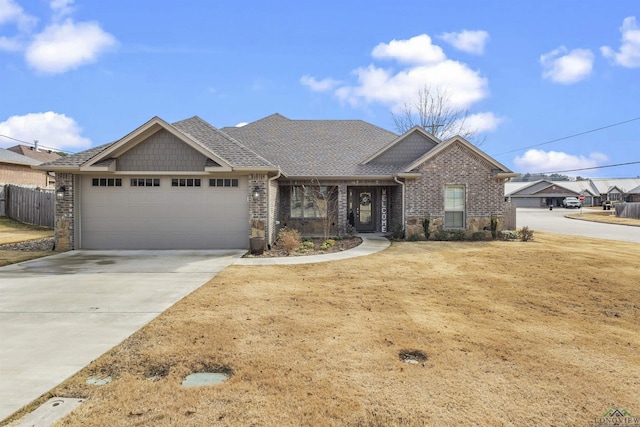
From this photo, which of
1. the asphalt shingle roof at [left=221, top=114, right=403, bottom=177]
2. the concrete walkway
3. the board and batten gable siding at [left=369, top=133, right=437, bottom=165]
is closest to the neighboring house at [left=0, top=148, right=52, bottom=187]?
the asphalt shingle roof at [left=221, top=114, right=403, bottom=177]

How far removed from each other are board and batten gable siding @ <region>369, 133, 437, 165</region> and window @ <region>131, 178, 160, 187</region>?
9.31m

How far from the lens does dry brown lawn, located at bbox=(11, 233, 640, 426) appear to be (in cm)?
320

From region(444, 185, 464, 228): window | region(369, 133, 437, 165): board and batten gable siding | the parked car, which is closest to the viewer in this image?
region(444, 185, 464, 228): window

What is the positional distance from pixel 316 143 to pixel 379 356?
51.8ft

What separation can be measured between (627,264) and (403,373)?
32.8 feet

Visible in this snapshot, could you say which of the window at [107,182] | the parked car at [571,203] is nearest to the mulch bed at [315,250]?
the window at [107,182]

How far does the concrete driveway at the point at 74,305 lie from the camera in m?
3.99

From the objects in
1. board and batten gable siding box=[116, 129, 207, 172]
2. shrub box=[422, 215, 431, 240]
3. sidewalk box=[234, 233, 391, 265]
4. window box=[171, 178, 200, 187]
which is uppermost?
board and batten gable siding box=[116, 129, 207, 172]

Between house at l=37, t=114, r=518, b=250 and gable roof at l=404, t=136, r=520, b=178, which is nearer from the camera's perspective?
house at l=37, t=114, r=518, b=250

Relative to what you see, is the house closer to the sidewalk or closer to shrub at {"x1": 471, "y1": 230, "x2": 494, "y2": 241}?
shrub at {"x1": 471, "y1": 230, "x2": 494, "y2": 241}

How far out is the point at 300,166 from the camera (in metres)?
16.8

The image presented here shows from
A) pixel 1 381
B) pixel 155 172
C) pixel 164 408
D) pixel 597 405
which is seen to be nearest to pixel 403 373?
pixel 597 405

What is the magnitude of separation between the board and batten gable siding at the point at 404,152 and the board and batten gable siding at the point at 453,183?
5.84 feet

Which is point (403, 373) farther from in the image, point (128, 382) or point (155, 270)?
point (155, 270)
